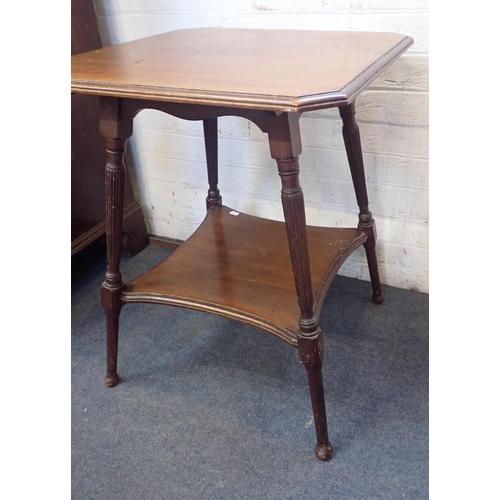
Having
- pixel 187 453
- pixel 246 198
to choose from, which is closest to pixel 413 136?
pixel 246 198

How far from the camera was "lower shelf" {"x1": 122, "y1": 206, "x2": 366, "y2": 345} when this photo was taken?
3.05 feet

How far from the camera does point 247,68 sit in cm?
79

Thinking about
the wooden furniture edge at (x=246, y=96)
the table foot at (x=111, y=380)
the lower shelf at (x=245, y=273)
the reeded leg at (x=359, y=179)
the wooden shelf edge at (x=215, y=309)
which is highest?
the wooden furniture edge at (x=246, y=96)

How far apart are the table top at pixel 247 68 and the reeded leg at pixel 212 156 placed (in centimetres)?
20

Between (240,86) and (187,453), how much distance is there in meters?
0.64

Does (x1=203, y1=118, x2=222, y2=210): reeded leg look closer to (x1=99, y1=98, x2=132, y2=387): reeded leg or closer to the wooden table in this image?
the wooden table

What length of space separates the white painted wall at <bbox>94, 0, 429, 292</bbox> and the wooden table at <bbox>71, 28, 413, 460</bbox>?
0.10 meters

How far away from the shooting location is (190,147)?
1.41 m

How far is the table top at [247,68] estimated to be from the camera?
0.66 m

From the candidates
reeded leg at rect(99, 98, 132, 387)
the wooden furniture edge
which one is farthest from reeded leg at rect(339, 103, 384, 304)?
reeded leg at rect(99, 98, 132, 387)

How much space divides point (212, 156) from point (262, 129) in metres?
0.52

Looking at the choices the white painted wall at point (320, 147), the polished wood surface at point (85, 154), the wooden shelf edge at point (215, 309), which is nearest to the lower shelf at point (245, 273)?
the wooden shelf edge at point (215, 309)

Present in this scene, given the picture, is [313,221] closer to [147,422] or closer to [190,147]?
[190,147]

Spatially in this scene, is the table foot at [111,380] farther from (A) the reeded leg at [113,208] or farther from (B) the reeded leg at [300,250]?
(B) the reeded leg at [300,250]
